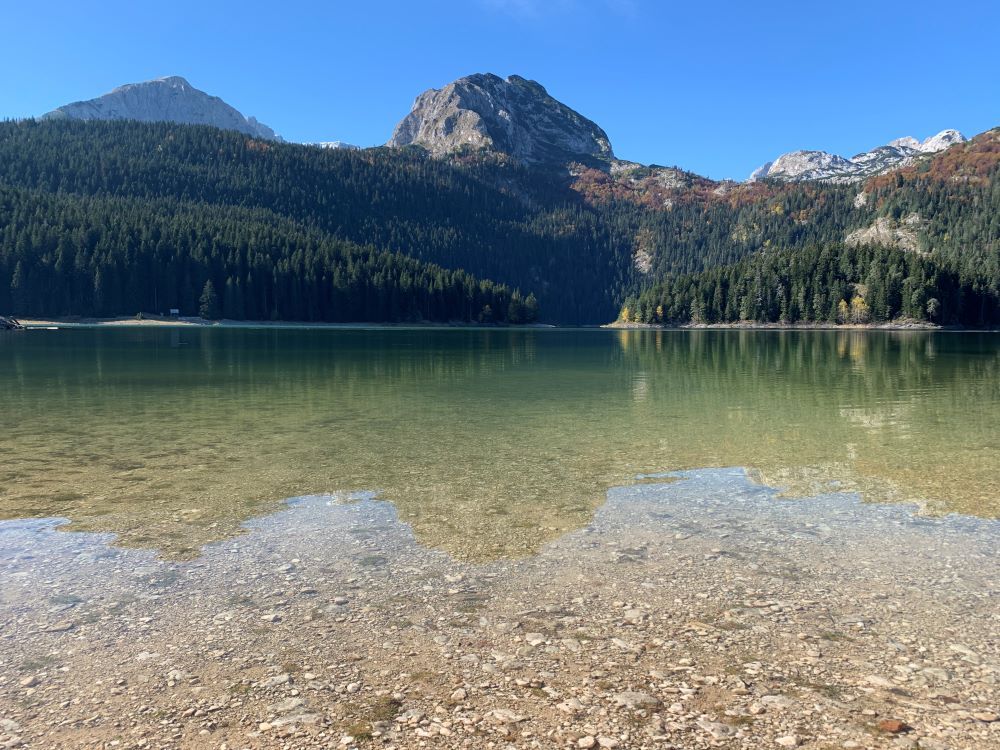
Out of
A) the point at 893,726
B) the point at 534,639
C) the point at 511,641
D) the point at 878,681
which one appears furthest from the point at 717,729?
the point at 511,641

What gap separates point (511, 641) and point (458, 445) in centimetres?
1187

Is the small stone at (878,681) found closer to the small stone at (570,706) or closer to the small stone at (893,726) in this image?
the small stone at (893,726)

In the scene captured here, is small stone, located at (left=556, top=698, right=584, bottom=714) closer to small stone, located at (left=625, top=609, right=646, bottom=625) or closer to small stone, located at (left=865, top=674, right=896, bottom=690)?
small stone, located at (left=625, top=609, right=646, bottom=625)

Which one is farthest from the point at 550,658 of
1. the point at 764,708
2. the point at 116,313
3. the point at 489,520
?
the point at 116,313

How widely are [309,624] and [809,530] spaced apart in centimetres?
846

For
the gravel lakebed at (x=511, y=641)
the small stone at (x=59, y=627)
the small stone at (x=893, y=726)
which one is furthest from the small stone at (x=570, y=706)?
the small stone at (x=59, y=627)

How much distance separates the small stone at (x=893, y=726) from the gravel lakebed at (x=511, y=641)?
0.12 feet

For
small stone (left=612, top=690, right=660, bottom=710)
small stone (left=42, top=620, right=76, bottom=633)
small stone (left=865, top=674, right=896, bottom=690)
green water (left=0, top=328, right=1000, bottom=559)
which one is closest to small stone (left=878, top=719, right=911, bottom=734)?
small stone (left=865, top=674, right=896, bottom=690)

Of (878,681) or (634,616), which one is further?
(634,616)

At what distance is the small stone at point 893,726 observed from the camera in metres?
5.34

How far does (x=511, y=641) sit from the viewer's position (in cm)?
693

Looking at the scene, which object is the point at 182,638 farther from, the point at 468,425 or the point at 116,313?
the point at 116,313

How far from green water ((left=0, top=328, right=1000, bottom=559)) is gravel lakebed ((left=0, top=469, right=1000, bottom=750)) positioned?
4.62 feet

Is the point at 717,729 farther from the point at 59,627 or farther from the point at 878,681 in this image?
the point at 59,627
